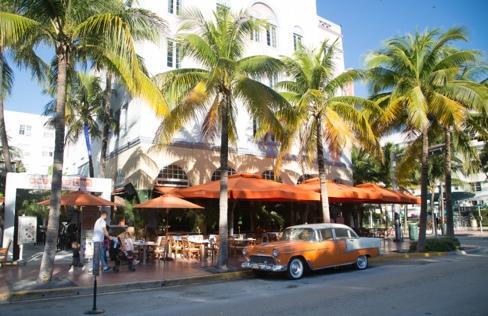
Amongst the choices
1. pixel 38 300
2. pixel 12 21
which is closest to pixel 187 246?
pixel 38 300

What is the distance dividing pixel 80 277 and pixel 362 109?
43.6 feet

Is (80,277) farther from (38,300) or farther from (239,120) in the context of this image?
(239,120)

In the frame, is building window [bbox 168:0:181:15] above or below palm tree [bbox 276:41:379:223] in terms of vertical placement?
above

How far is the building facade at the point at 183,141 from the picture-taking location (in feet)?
66.5

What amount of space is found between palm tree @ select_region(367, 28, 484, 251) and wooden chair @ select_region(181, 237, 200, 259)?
32.2ft

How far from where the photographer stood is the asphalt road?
775 centimetres

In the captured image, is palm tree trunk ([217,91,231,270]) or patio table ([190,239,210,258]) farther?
patio table ([190,239,210,258])

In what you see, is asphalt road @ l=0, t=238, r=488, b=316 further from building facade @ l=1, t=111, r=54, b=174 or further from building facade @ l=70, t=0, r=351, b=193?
building facade @ l=1, t=111, r=54, b=174

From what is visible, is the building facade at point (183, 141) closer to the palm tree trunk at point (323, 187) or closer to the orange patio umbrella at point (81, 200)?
the palm tree trunk at point (323, 187)

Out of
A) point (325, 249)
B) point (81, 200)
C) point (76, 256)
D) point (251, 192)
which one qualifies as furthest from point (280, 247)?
point (81, 200)

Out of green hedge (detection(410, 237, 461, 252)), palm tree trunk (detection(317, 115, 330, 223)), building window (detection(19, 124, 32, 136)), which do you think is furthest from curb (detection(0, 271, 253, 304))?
building window (detection(19, 124, 32, 136))

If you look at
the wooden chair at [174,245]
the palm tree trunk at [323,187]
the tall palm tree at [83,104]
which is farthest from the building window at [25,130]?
the palm tree trunk at [323,187]

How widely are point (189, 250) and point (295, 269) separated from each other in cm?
582

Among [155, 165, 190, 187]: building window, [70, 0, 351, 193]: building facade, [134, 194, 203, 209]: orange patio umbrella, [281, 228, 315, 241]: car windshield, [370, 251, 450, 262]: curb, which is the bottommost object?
[370, 251, 450, 262]: curb
